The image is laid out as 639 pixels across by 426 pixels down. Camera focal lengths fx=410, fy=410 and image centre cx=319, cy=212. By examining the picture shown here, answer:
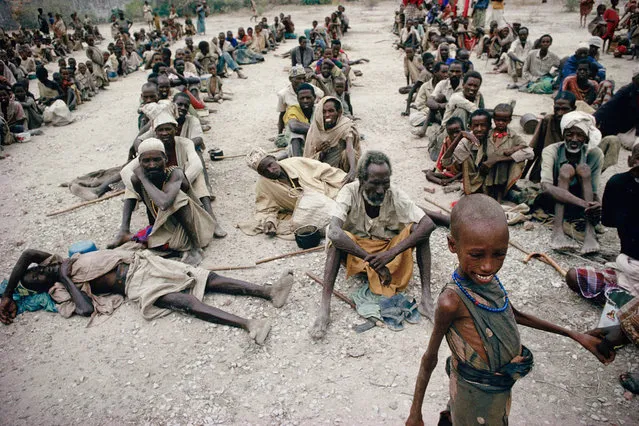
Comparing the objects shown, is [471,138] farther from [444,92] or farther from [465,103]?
[444,92]

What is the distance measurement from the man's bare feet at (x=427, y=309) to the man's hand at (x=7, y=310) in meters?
3.54

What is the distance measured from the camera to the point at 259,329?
3.26 m

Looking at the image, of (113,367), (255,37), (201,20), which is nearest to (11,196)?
(113,367)

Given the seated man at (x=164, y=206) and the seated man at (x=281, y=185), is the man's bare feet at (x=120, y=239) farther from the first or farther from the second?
the seated man at (x=281, y=185)

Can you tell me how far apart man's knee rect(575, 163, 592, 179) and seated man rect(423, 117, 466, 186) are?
5.15 feet

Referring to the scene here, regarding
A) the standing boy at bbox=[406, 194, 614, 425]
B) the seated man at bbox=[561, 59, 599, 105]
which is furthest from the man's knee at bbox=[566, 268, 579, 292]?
the seated man at bbox=[561, 59, 599, 105]

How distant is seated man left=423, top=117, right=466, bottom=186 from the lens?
563 cm

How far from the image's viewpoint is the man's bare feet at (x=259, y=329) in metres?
Answer: 3.20

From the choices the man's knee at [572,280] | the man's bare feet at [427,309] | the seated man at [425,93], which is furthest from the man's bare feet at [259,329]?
the seated man at [425,93]

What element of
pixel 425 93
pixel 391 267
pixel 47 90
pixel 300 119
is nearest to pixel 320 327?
pixel 391 267

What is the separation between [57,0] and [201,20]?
31.3 ft

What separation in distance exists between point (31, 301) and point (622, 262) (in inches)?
193

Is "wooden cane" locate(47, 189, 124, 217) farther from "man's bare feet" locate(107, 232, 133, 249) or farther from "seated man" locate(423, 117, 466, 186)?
"seated man" locate(423, 117, 466, 186)

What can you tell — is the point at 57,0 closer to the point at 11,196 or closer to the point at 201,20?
the point at 201,20
